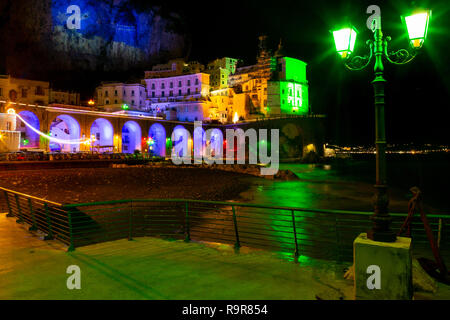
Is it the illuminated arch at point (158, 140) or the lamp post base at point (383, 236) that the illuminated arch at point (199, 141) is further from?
the lamp post base at point (383, 236)

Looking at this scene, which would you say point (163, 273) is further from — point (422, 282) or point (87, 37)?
point (87, 37)

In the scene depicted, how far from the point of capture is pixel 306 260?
6051 mm

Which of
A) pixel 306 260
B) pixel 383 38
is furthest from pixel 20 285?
pixel 383 38

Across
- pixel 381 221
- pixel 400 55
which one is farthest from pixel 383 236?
pixel 400 55

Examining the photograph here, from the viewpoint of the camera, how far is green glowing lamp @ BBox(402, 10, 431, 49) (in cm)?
457

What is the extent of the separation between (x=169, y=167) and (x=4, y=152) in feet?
69.6

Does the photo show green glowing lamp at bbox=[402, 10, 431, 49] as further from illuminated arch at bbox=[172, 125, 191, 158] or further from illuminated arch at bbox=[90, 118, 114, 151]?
illuminated arch at bbox=[172, 125, 191, 158]

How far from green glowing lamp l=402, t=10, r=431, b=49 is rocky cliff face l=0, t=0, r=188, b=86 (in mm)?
78462

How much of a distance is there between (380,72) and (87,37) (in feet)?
278

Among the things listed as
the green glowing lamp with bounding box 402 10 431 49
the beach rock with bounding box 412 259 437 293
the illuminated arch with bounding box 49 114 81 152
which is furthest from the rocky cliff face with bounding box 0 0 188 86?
the beach rock with bounding box 412 259 437 293

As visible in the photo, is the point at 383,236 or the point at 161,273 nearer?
the point at 383,236

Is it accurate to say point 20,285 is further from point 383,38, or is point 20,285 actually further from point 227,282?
point 383,38

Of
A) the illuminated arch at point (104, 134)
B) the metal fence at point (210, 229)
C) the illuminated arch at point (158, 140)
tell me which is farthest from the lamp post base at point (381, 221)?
the illuminated arch at point (158, 140)

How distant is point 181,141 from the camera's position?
71250 millimetres
